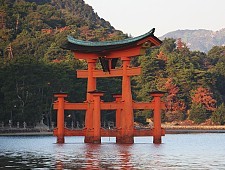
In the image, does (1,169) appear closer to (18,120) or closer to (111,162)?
(111,162)

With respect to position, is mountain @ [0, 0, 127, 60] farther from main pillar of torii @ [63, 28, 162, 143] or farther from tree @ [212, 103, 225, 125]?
main pillar of torii @ [63, 28, 162, 143]

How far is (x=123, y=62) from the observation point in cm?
5588

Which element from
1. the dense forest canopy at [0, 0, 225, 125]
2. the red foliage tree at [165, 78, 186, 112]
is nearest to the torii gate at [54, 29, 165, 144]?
the dense forest canopy at [0, 0, 225, 125]

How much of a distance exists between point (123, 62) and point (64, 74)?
45.1 metres

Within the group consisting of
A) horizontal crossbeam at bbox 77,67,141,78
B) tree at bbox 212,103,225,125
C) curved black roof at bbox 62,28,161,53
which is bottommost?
horizontal crossbeam at bbox 77,67,141,78

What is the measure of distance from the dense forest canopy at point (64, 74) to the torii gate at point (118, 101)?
115 feet

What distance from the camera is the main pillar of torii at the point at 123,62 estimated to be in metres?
54.6

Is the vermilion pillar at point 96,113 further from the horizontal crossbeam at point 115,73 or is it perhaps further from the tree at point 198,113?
the tree at point 198,113

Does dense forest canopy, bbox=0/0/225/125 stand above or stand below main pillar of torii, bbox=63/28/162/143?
above

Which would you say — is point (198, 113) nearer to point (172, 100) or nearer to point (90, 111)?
point (172, 100)

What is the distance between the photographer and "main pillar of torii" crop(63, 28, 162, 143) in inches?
2148

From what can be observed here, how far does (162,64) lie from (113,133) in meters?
89.7

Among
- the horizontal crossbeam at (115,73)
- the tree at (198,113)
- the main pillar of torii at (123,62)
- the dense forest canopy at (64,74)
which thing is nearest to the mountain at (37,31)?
the dense forest canopy at (64,74)

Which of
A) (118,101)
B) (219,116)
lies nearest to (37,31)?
(219,116)
